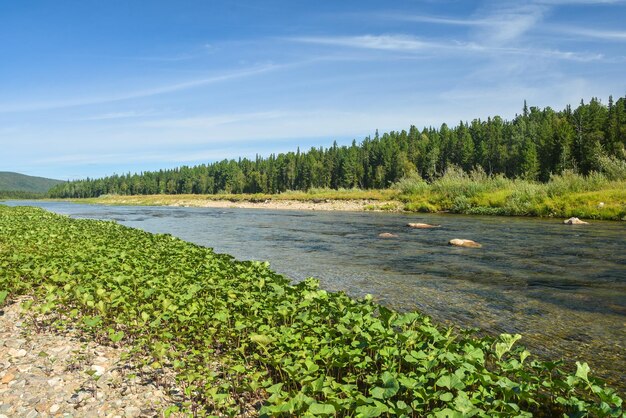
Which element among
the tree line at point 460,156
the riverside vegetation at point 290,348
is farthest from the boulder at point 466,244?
the tree line at point 460,156

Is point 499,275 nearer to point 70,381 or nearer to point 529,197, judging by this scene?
point 70,381

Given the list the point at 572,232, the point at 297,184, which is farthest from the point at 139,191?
the point at 572,232

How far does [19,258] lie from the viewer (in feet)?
36.2

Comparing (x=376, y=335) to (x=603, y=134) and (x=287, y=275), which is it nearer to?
(x=287, y=275)

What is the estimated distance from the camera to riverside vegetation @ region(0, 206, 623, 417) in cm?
440

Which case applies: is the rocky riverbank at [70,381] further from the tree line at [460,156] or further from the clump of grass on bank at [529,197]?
the tree line at [460,156]

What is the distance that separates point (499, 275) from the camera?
1348 centimetres

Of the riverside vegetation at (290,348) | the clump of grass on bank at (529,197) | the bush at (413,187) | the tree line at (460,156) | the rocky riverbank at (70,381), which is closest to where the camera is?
the riverside vegetation at (290,348)

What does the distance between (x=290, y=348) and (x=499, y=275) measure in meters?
10.1

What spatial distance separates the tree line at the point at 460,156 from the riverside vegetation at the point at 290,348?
41.4 metres

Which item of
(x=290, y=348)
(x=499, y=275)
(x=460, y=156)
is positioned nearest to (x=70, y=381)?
(x=290, y=348)

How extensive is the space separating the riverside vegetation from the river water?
1440 millimetres

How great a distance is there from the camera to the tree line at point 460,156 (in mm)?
73000

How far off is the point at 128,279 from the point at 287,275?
5579 mm
